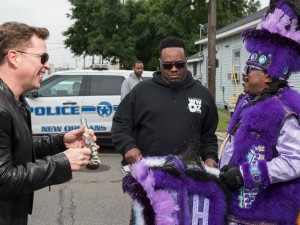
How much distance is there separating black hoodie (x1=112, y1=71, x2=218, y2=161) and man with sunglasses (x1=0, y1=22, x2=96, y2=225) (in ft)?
3.68

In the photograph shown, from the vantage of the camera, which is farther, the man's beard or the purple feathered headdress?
the man's beard

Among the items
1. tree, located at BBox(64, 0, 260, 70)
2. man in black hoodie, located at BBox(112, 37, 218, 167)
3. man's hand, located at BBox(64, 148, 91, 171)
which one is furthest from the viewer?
tree, located at BBox(64, 0, 260, 70)

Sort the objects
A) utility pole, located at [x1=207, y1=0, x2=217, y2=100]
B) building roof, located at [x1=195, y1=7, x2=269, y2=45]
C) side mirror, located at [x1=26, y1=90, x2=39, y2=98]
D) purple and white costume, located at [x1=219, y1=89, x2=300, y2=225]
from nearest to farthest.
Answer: purple and white costume, located at [x1=219, y1=89, x2=300, y2=225] → side mirror, located at [x1=26, y1=90, x2=39, y2=98] → utility pole, located at [x1=207, y1=0, x2=217, y2=100] → building roof, located at [x1=195, y1=7, x2=269, y2=45]

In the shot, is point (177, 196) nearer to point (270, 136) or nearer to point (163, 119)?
point (270, 136)

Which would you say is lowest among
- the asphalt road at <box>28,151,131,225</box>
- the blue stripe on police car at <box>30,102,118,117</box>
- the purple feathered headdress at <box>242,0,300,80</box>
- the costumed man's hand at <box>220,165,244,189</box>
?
the asphalt road at <box>28,151,131,225</box>

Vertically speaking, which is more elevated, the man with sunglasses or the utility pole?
the utility pole

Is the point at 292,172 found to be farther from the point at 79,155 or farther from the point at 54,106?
the point at 54,106

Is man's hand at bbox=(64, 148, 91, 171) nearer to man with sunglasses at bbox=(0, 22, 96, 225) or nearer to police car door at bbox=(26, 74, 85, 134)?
man with sunglasses at bbox=(0, 22, 96, 225)

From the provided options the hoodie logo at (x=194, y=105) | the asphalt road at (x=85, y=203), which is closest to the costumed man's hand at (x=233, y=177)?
the hoodie logo at (x=194, y=105)

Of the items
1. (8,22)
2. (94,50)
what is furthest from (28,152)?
(94,50)

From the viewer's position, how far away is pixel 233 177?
7.73 ft

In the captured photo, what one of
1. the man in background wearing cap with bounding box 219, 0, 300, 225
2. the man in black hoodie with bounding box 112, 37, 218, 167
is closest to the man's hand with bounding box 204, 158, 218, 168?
the man in black hoodie with bounding box 112, 37, 218, 167

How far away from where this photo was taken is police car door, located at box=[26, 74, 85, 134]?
28.4 ft

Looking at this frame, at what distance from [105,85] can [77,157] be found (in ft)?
23.6
